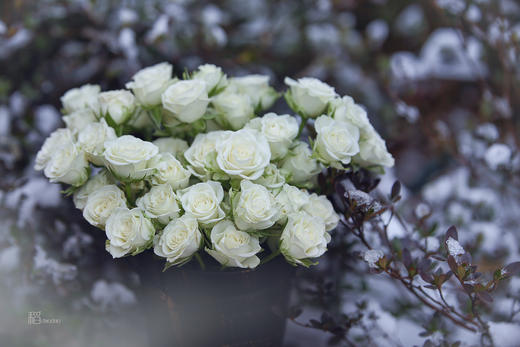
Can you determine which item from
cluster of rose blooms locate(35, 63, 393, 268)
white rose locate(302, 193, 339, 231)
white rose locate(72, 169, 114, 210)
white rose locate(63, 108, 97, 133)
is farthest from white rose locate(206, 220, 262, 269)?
white rose locate(63, 108, 97, 133)

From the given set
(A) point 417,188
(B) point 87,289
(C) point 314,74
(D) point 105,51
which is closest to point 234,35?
(C) point 314,74

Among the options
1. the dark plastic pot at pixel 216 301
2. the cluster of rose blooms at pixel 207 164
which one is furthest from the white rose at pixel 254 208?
the dark plastic pot at pixel 216 301

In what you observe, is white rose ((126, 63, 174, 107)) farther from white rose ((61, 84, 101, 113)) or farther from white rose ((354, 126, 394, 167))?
white rose ((354, 126, 394, 167))

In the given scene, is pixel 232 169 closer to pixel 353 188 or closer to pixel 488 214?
pixel 353 188

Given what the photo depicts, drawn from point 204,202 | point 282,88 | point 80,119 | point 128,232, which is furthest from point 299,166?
point 282,88

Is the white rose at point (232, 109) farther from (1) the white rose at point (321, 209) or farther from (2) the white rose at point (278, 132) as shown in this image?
(1) the white rose at point (321, 209)

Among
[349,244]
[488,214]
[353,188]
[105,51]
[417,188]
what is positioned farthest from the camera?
[417,188]

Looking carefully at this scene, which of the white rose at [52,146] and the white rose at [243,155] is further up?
the white rose at [243,155]
